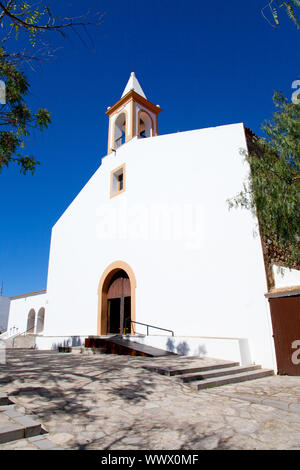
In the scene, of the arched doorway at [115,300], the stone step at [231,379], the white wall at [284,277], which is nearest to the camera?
the stone step at [231,379]

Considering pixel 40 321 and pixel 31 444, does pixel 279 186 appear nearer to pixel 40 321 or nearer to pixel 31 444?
pixel 31 444

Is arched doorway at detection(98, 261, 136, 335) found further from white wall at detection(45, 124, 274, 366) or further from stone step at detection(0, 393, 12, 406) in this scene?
stone step at detection(0, 393, 12, 406)

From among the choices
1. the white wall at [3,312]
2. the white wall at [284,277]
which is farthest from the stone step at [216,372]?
the white wall at [3,312]

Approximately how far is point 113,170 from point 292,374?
10218mm

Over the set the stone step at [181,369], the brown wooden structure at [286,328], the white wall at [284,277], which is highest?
the white wall at [284,277]

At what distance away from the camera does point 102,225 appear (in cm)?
1285

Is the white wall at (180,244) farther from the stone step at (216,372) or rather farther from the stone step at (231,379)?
the stone step at (216,372)

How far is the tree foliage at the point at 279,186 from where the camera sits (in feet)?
21.6

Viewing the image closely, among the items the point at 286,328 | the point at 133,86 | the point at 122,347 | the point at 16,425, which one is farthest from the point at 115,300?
the point at 133,86

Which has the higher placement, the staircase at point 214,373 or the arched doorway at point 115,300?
the arched doorway at point 115,300

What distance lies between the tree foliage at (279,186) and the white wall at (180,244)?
2.10ft

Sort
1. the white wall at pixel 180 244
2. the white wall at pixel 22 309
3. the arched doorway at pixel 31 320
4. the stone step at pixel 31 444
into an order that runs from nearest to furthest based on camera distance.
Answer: the stone step at pixel 31 444
the white wall at pixel 180 244
the white wall at pixel 22 309
the arched doorway at pixel 31 320

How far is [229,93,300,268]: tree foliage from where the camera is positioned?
6.57 m

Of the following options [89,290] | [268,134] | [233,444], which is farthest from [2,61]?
[89,290]
